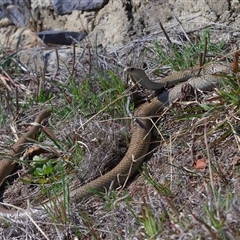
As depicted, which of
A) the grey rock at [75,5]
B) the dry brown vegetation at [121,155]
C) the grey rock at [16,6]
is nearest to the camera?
the dry brown vegetation at [121,155]

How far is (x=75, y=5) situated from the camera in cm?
608

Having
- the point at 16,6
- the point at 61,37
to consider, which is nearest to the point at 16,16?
the point at 16,6

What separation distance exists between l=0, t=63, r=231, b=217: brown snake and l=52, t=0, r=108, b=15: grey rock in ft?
4.25

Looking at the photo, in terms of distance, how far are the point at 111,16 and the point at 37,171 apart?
1.81 meters

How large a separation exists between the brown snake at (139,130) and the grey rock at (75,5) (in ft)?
4.25

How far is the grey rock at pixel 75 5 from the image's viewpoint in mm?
5980

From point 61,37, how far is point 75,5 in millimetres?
288

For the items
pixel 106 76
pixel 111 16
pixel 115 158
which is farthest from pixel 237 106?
pixel 111 16

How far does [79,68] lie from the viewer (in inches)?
215

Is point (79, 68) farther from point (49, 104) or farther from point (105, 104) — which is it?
point (105, 104)

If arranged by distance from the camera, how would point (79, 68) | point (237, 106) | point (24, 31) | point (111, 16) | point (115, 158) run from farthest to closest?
1. point (24, 31)
2. point (111, 16)
3. point (79, 68)
4. point (115, 158)
5. point (237, 106)

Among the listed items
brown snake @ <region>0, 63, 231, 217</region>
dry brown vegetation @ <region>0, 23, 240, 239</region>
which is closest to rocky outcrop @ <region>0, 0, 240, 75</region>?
dry brown vegetation @ <region>0, 23, 240, 239</region>

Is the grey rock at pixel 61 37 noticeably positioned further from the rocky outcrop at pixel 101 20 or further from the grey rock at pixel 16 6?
the grey rock at pixel 16 6

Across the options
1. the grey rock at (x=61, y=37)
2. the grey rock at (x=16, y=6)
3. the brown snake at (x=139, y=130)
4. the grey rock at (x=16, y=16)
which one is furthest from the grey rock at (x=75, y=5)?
the brown snake at (x=139, y=130)
